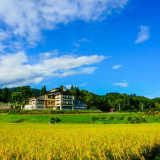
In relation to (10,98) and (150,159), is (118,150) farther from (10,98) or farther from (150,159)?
(10,98)

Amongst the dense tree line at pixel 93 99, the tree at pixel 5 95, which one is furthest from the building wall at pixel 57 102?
the tree at pixel 5 95

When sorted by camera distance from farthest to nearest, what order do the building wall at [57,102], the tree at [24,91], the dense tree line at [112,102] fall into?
1. the tree at [24,91]
2. the dense tree line at [112,102]
3. the building wall at [57,102]

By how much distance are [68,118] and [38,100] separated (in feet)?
115

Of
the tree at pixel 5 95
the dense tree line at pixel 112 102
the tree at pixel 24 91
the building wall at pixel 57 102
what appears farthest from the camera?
the tree at pixel 5 95

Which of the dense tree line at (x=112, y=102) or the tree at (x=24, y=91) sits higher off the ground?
the tree at (x=24, y=91)

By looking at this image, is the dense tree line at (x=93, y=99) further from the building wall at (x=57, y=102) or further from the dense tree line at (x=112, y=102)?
the building wall at (x=57, y=102)

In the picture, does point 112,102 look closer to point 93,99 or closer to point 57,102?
point 93,99

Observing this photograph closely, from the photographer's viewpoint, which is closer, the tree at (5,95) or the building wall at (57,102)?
the building wall at (57,102)

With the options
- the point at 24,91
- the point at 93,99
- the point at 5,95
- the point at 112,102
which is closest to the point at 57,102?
the point at 93,99

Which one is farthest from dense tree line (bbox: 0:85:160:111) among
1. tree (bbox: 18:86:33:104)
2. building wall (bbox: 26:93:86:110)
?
building wall (bbox: 26:93:86:110)

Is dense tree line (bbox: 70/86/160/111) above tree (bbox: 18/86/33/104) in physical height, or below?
below

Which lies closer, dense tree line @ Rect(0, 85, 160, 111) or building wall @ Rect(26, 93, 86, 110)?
building wall @ Rect(26, 93, 86, 110)

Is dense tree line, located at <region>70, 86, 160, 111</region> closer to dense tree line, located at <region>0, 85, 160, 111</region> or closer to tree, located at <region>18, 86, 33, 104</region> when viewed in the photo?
dense tree line, located at <region>0, 85, 160, 111</region>

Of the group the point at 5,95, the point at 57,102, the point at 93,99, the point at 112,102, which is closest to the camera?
the point at 57,102
